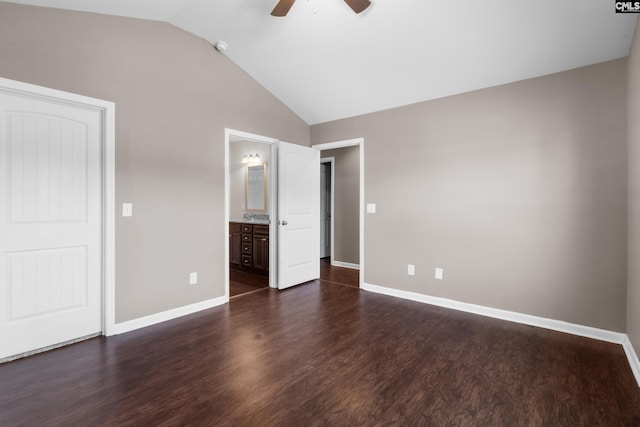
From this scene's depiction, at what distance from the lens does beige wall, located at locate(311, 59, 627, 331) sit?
270 centimetres

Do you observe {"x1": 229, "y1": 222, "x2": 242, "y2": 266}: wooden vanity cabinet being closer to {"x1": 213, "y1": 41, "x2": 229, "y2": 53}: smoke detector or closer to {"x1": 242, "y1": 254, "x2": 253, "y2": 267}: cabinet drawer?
{"x1": 242, "y1": 254, "x2": 253, "y2": 267}: cabinet drawer

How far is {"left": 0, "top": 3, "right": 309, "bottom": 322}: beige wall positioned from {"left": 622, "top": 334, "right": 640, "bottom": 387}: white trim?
373cm

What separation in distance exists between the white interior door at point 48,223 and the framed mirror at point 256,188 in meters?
2.97

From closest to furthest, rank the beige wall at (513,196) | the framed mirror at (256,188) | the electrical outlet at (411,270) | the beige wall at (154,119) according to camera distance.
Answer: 1. the beige wall at (154,119)
2. the beige wall at (513,196)
3. the electrical outlet at (411,270)
4. the framed mirror at (256,188)

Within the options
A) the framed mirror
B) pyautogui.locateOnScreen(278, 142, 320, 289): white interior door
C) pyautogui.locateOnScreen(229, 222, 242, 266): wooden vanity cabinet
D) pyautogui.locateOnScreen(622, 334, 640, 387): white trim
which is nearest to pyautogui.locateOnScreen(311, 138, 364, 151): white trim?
pyautogui.locateOnScreen(278, 142, 320, 289): white interior door

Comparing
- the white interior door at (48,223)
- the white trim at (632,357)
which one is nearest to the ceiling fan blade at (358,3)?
the white interior door at (48,223)

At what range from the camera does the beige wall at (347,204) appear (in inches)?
225

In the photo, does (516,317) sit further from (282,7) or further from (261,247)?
(282,7)

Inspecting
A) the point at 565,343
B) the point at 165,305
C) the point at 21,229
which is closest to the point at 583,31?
the point at 565,343

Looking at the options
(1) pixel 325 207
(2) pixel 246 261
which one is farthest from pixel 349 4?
(1) pixel 325 207

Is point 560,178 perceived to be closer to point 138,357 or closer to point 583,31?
point 583,31

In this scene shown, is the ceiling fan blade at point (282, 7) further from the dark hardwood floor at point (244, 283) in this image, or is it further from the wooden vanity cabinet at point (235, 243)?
the wooden vanity cabinet at point (235, 243)

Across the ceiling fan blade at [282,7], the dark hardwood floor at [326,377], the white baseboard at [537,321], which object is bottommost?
the dark hardwood floor at [326,377]

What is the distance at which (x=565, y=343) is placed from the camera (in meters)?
2.65
